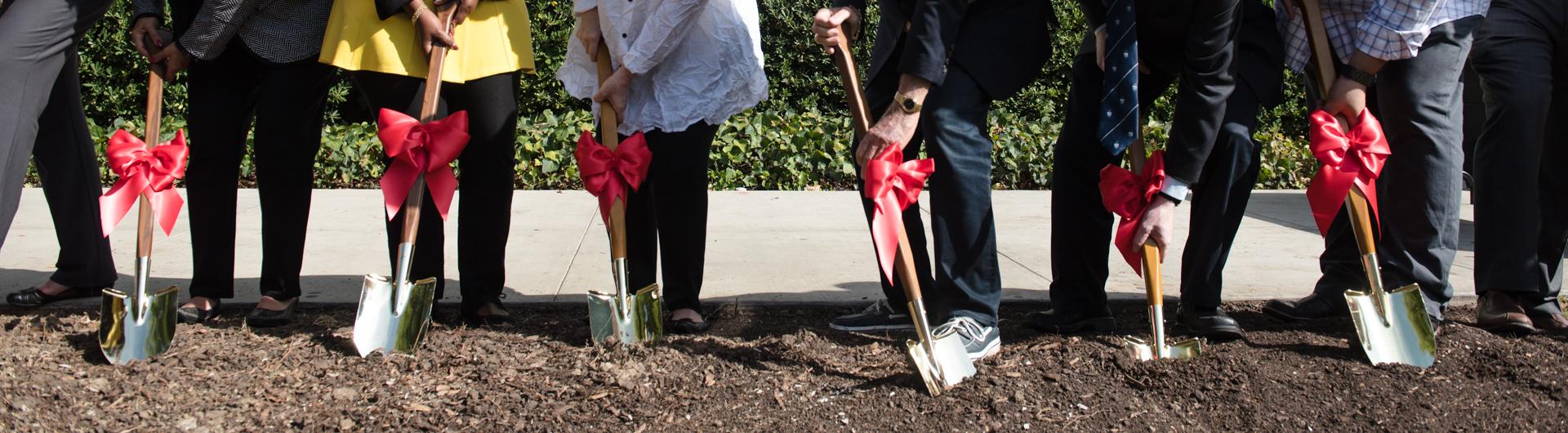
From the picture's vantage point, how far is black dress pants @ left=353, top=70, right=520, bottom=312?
3359 millimetres

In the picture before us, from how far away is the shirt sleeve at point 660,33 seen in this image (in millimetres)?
3205

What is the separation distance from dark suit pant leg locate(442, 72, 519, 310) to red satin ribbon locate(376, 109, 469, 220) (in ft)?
0.33

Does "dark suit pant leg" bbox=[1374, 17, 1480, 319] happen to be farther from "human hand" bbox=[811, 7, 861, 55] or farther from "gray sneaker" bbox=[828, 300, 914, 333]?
"human hand" bbox=[811, 7, 861, 55]

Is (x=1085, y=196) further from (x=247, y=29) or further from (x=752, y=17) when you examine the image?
(x=247, y=29)

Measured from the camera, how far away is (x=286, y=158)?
342 centimetres

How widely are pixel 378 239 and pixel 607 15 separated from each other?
2.36 metres

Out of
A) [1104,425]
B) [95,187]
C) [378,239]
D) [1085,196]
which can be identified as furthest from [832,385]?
[378,239]

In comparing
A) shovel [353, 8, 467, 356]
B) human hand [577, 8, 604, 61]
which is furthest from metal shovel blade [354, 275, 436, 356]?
human hand [577, 8, 604, 61]

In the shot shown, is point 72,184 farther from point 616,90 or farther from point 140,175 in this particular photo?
point 616,90

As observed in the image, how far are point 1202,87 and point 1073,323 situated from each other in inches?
30.7

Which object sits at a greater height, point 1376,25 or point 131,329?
point 1376,25

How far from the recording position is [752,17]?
3367 mm

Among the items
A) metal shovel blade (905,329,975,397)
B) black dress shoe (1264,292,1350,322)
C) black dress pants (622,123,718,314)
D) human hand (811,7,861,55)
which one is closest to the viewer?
metal shovel blade (905,329,975,397)

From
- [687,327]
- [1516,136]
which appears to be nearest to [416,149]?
[687,327]
